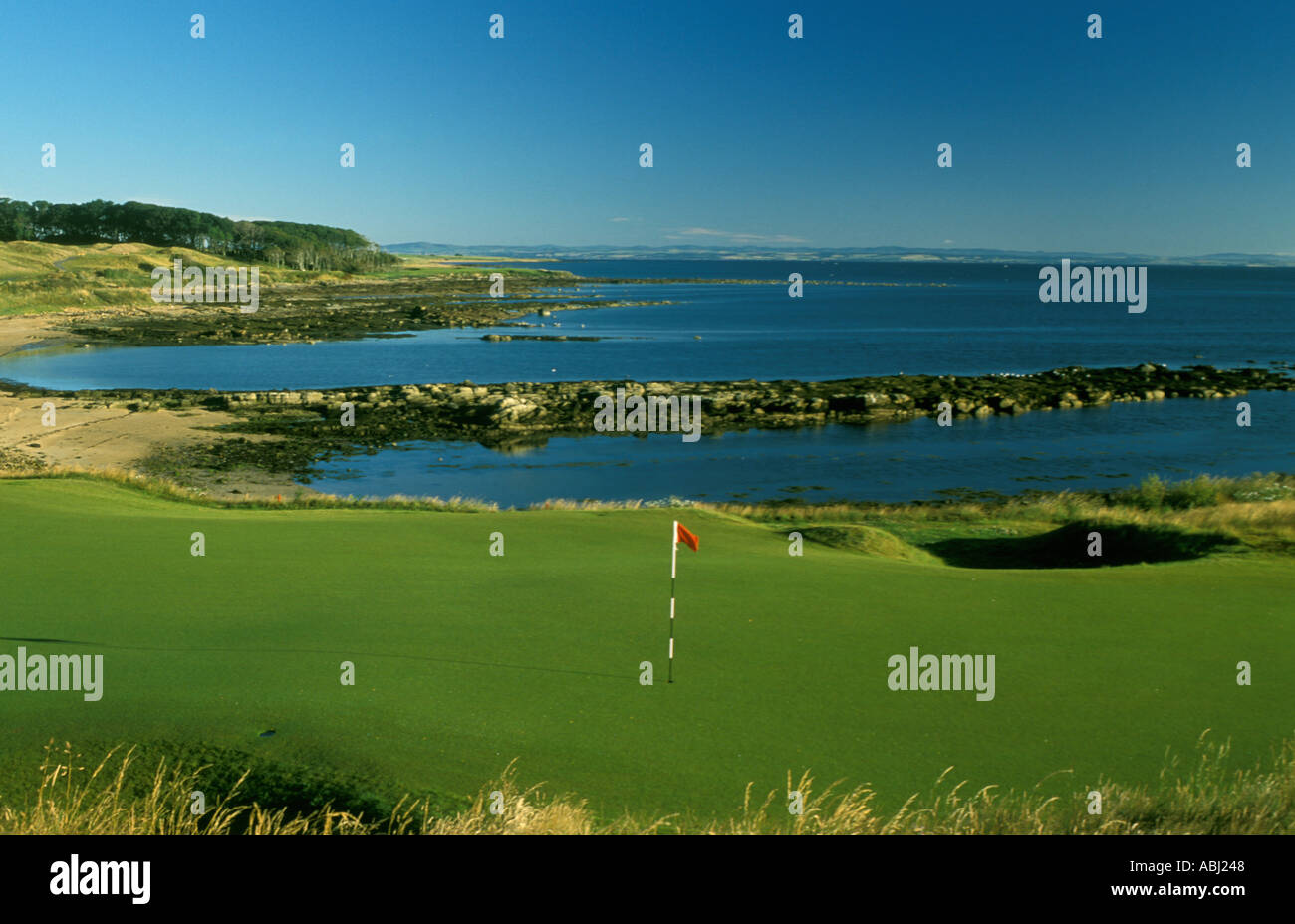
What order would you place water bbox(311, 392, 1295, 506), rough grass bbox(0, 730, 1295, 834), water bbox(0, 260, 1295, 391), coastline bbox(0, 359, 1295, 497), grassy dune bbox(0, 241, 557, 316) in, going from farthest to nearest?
grassy dune bbox(0, 241, 557, 316), water bbox(0, 260, 1295, 391), coastline bbox(0, 359, 1295, 497), water bbox(311, 392, 1295, 506), rough grass bbox(0, 730, 1295, 834)

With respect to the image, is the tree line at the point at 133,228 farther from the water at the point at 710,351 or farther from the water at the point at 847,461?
the water at the point at 847,461

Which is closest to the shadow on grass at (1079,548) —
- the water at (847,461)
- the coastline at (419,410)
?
the water at (847,461)

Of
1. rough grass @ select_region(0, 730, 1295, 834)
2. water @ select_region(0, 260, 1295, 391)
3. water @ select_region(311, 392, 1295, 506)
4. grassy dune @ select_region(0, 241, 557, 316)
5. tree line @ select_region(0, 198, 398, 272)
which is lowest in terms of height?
water @ select_region(311, 392, 1295, 506)

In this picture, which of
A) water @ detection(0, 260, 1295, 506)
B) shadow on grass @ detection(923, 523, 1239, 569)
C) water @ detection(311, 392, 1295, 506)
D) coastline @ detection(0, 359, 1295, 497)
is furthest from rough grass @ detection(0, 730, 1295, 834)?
coastline @ detection(0, 359, 1295, 497)

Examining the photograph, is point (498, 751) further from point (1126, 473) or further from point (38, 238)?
point (38, 238)

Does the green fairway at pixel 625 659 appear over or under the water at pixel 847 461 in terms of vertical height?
over

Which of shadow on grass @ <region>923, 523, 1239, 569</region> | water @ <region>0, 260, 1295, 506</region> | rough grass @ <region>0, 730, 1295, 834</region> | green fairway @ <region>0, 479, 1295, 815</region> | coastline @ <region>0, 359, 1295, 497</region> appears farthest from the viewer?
water @ <region>0, 260, 1295, 506</region>

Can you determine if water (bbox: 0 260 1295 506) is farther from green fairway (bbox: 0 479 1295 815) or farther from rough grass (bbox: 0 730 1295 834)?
rough grass (bbox: 0 730 1295 834)
